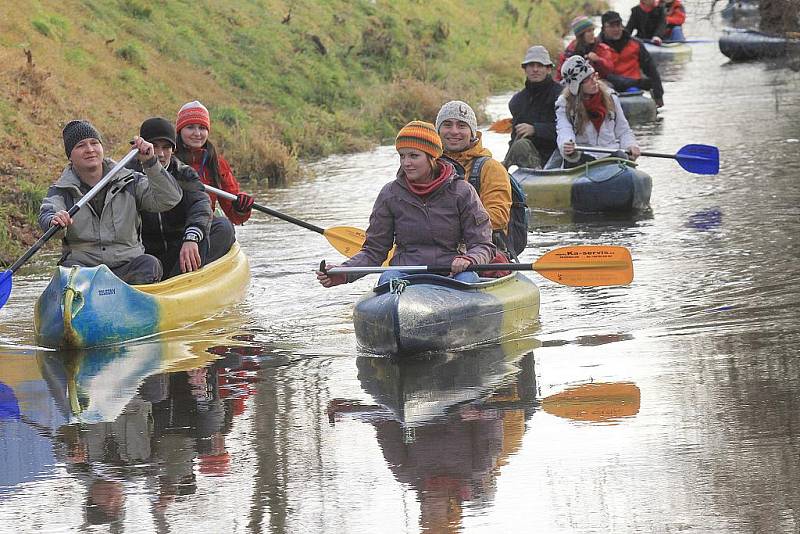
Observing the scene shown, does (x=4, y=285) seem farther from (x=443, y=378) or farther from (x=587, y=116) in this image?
(x=587, y=116)

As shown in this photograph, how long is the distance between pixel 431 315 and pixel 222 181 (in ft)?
11.2

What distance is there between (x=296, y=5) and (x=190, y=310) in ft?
62.2

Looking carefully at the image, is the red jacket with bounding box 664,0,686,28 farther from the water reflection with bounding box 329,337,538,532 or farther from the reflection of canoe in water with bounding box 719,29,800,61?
the water reflection with bounding box 329,337,538,532

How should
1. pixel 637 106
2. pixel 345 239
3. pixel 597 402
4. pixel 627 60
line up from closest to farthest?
pixel 597 402
pixel 345 239
pixel 627 60
pixel 637 106

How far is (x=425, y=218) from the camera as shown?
31.0 feet

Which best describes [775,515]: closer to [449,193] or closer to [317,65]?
[449,193]

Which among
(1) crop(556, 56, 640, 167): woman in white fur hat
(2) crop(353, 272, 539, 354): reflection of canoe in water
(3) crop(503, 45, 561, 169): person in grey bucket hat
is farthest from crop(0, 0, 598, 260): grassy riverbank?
(2) crop(353, 272, 539, 354): reflection of canoe in water

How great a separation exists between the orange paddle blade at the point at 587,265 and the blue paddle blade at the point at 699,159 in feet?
20.9

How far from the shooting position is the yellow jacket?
9.91m

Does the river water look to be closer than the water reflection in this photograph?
Yes

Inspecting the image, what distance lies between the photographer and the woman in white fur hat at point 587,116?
14750mm

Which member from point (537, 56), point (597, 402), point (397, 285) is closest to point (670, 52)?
point (537, 56)

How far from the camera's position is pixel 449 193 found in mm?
9359

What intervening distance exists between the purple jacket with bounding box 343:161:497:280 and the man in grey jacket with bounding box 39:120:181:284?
152cm
